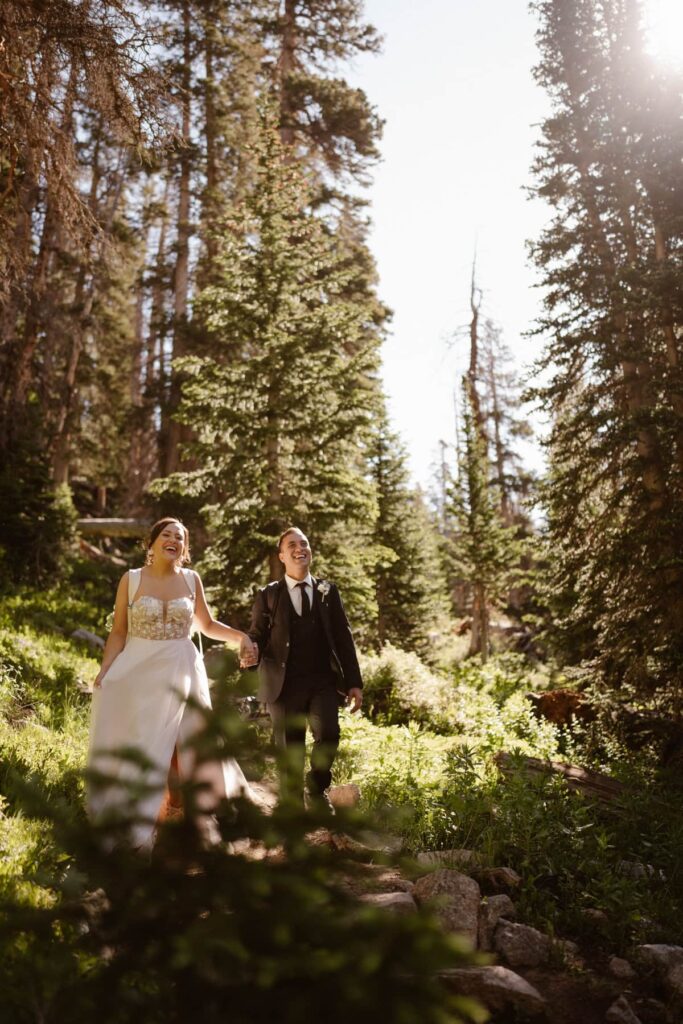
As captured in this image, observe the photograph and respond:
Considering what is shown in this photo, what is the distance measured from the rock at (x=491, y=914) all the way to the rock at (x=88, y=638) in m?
8.89

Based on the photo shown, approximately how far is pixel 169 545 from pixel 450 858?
339 cm

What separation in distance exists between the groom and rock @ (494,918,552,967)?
1.96 meters

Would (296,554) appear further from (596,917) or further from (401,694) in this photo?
(401,694)

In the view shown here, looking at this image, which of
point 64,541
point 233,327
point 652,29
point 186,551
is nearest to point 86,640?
point 64,541

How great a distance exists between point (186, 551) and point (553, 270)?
436 inches

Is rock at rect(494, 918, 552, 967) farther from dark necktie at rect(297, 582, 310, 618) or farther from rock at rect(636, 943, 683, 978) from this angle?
dark necktie at rect(297, 582, 310, 618)

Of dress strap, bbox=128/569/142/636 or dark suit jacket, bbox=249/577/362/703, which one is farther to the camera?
dark suit jacket, bbox=249/577/362/703

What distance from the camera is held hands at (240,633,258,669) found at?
5.79m

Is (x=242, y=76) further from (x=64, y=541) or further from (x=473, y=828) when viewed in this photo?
(x=473, y=828)

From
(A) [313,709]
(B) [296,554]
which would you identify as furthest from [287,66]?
(A) [313,709]

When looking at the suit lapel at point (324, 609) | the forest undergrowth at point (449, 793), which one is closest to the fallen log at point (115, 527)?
the forest undergrowth at point (449, 793)

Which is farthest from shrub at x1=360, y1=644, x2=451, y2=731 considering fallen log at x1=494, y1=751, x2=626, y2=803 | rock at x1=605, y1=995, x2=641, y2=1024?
rock at x1=605, y1=995, x2=641, y2=1024

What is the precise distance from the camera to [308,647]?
618cm

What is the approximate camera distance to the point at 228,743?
2.02 metres
